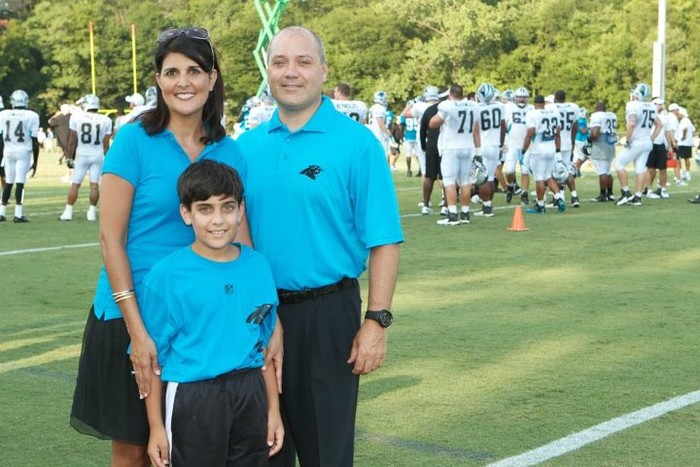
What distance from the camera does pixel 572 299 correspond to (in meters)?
9.72

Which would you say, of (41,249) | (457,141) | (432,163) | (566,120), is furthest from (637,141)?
(41,249)

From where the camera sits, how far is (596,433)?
5664 millimetres

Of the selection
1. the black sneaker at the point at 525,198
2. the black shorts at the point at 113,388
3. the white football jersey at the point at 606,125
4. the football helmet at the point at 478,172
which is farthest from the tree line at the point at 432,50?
the black shorts at the point at 113,388

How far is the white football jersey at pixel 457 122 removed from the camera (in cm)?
1596

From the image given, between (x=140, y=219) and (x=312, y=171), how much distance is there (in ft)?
1.84

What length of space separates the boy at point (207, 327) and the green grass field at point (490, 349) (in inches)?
69.9

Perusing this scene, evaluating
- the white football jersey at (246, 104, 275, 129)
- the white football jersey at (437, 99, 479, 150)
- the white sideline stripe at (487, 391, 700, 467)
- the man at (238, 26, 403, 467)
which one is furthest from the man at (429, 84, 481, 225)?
the man at (238, 26, 403, 467)

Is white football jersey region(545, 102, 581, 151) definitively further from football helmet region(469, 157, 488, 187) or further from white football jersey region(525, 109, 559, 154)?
football helmet region(469, 157, 488, 187)

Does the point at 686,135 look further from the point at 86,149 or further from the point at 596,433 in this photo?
the point at 596,433

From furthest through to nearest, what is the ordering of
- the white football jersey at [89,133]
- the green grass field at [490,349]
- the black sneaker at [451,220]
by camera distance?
the white football jersey at [89,133]
the black sneaker at [451,220]
the green grass field at [490,349]

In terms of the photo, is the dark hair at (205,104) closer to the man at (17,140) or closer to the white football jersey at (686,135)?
the man at (17,140)

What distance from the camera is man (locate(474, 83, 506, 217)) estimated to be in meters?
16.7

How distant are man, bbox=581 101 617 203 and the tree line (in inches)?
1575

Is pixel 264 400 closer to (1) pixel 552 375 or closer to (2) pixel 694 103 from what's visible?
(1) pixel 552 375
